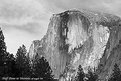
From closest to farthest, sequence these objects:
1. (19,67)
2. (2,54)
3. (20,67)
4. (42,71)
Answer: (2,54)
(19,67)
(20,67)
(42,71)

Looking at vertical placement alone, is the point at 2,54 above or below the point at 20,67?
above

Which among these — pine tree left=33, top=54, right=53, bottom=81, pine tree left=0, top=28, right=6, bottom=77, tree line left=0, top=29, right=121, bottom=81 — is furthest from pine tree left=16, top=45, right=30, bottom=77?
pine tree left=0, top=28, right=6, bottom=77

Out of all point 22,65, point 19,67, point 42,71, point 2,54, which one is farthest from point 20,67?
point 2,54

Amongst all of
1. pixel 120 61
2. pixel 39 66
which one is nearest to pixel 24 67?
pixel 39 66

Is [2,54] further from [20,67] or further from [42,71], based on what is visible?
[42,71]

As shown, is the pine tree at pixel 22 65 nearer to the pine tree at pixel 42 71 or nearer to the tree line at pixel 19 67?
the tree line at pixel 19 67

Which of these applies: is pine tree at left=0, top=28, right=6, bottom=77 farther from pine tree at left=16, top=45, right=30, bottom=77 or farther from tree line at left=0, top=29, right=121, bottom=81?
pine tree at left=16, top=45, right=30, bottom=77

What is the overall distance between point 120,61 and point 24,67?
76.7 meters

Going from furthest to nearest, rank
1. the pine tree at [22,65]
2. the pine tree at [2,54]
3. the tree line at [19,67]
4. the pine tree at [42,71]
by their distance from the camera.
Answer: the pine tree at [42,71]
the pine tree at [22,65]
the tree line at [19,67]
the pine tree at [2,54]

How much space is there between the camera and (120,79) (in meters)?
88.0

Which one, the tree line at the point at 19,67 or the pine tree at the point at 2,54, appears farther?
the tree line at the point at 19,67

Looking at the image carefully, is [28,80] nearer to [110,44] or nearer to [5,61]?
[5,61]

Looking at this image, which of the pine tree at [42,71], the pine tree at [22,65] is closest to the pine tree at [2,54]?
the pine tree at [22,65]

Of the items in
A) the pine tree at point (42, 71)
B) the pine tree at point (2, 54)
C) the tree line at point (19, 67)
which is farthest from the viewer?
the pine tree at point (42, 71)
